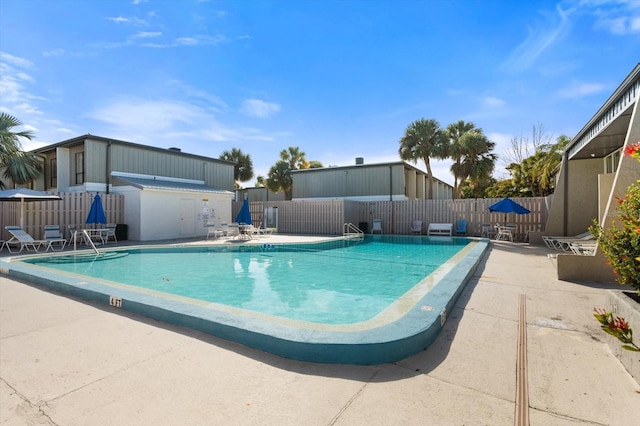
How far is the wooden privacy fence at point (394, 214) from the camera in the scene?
1720 centimetres

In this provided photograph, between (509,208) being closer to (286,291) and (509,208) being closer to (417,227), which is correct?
(417,227)

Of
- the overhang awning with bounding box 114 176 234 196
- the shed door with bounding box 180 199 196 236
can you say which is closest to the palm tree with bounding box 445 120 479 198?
the overhang awning with bounding box 114 176 234 196

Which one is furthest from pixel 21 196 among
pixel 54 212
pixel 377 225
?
pixel 377 225

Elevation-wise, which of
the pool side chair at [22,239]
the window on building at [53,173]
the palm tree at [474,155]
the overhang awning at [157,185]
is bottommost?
the pool side chair at [22,239]

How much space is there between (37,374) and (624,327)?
4.58m

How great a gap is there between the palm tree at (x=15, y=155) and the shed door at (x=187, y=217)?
28.5 ft

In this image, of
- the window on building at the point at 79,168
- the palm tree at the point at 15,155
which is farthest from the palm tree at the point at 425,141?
the palm tree at the point at 15,155

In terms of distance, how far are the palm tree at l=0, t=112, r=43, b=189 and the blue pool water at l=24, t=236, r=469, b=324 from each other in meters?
10.1

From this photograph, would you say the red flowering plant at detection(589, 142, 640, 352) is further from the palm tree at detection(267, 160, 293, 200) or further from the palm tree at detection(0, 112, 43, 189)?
the palm tree at detection(267, 160, 293, 200)

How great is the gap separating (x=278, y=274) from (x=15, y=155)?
18.1 meters

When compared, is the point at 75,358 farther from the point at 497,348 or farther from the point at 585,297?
the point at 585,297

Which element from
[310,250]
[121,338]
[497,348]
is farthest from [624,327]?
[310,250]

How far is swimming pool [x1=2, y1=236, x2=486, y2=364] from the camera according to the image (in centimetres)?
316

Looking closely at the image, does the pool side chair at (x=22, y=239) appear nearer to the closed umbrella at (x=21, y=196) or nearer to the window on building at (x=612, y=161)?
the closed umbrella at (x=21, y=196)
